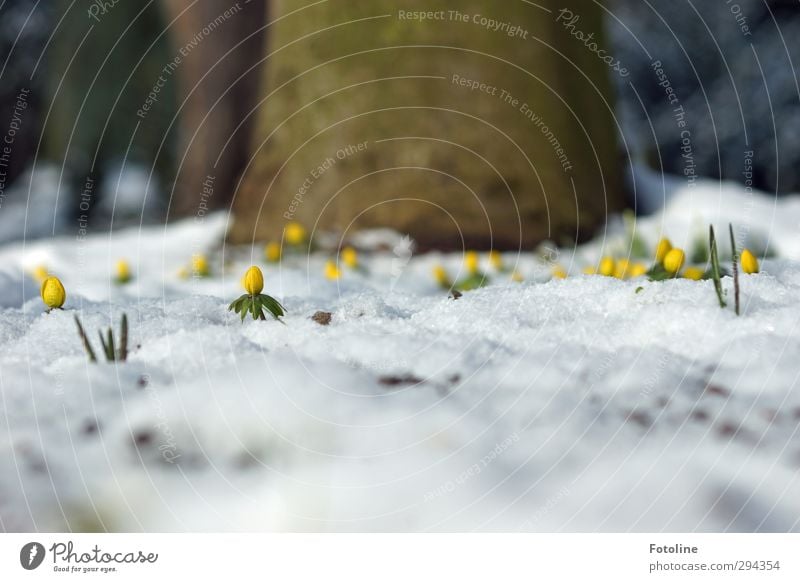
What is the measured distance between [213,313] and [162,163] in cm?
1202

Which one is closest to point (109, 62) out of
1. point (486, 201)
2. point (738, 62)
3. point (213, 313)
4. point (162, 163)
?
point (162, 163)

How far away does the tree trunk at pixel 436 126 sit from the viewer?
12.8 ft

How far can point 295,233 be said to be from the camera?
13.0 ft

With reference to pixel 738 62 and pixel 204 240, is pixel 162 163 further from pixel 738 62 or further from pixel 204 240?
pixel 204 240

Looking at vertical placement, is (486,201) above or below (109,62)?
below

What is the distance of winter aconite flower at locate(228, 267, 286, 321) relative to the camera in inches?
86.6

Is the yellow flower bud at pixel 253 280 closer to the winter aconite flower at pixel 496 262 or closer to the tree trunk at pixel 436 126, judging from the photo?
the winter aconite flower at pixel 496 262
